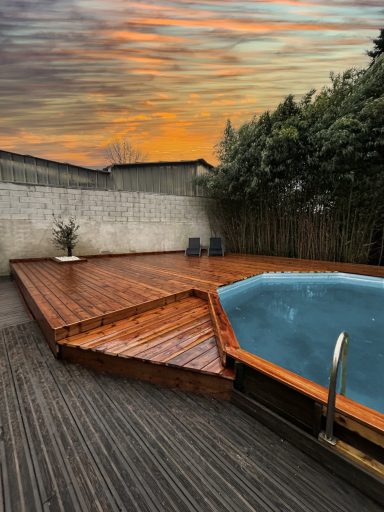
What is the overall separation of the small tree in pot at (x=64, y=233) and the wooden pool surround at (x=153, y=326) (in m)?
1.28

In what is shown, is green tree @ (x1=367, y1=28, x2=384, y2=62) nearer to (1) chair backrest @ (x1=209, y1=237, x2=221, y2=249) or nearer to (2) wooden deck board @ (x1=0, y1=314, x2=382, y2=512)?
(1) chair backrest @ (x1=209, y1=237, x2=221, y2=249)

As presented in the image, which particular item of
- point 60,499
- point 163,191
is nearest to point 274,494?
point 60,499

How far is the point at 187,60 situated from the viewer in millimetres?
5527

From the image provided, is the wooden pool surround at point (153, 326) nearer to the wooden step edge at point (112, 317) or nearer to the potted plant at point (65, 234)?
the wooden step edge at point (112, 317)

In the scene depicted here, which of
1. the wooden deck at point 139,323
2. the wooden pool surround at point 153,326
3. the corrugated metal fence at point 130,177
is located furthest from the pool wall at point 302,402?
the corrugated metal fence at point 130,177

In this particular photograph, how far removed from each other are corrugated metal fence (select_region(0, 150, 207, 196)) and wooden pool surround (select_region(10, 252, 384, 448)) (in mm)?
3326

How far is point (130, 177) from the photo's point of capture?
745 centimetres

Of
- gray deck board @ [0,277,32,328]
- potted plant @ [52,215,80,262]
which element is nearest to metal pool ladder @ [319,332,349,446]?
gray deck board @ [0,277,32,328]

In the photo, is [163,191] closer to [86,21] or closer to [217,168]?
[217,168]

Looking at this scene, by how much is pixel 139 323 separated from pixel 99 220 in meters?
4.67

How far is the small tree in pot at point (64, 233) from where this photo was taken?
5.10 m

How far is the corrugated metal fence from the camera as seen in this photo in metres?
6.04

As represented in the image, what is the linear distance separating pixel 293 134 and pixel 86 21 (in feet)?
15.6

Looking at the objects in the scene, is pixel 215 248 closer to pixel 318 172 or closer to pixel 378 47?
pixel 318 172
